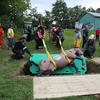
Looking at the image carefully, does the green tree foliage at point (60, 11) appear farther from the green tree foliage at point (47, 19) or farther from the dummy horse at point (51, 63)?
the dummy horse at point (51, 63)

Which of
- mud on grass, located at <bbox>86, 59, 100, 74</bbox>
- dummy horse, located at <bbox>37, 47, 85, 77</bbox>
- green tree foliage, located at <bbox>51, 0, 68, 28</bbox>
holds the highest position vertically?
green tree foliage, located at <bbox>51, 0, 68, 28</bbox>

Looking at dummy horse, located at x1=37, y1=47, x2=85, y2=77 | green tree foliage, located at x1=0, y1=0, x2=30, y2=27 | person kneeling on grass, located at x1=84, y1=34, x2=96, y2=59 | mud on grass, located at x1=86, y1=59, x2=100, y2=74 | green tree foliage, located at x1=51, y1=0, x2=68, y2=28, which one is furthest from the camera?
green tree foliage, located at x1=51, y1=0, x2=68, y2=28

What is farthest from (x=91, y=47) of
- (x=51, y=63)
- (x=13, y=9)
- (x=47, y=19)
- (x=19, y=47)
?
(x=47, y=19)

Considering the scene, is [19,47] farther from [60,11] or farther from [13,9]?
[60,11]

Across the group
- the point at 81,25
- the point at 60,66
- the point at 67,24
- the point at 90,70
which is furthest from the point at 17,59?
the point at 67,24

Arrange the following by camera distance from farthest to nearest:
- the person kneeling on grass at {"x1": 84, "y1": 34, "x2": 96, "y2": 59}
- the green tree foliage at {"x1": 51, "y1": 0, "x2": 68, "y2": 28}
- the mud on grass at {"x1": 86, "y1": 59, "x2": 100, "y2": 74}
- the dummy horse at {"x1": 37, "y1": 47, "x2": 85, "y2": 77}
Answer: the green tree foliage at {"x1": 51, "y1": 0, "x2": 68, "y2": 28}
the person kneeling on grass at {"x1": 84, "y1": 34, "x2": 96, "y2": 59}
the mud on grass at {"x1": 86, "y1": 59, "x2": 100, "y2": 74}
the dummy horse at {"x1": 37, "y1": 47, "x2": 85, "y2": 77}

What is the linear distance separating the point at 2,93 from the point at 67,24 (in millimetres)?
35948

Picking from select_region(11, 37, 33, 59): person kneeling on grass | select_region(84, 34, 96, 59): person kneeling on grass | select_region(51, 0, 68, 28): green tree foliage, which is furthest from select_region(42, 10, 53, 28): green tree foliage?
select_region(11, 37, 33, 59): person kneeling on grass

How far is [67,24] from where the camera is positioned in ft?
120

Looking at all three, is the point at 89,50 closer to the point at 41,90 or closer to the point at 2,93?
the point at 41,90

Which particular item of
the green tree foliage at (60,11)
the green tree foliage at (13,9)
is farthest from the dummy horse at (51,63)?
the green tree foliage at (60,11)

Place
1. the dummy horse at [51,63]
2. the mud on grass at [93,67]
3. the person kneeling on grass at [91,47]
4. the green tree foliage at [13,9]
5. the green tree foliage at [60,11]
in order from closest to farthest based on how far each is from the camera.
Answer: the dummy horse at [51,63], the mud on grass at [93,67], the person kneeling on grass at [91,47], the green tree foliage at [13,9], the green tree foliage at [60,11]

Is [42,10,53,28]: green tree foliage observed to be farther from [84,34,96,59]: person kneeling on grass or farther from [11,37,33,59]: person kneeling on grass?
[11,37,33,59]: person kneeling on grass

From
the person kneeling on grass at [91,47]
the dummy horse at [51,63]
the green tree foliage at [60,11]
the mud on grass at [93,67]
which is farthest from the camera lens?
the green tree foliage at [60,11]
